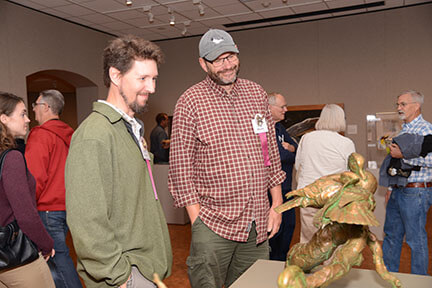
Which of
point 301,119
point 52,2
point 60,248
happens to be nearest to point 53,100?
point 60,248

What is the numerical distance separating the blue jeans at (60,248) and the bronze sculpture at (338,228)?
2.00 metres

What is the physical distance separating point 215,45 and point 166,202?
14.0 ft

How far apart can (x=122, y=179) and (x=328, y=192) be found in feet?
2.23

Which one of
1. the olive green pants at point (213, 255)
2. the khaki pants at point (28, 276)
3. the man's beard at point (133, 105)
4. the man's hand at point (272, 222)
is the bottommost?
the khaki pants at point (28, 276)

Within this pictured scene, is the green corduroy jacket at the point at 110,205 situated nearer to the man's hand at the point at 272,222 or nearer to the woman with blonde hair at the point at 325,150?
the man's hand at the point at 272,222

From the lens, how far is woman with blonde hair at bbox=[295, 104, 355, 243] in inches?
117

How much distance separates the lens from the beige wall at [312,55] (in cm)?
551

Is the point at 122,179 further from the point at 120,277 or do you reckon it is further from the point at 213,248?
the point at 213,248

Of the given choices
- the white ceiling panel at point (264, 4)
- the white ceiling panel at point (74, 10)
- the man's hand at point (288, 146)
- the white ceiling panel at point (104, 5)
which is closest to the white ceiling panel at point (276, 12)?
the white ceiling panel at point (264, 4)

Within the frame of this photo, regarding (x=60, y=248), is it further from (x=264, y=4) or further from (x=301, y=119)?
(x=301, y=119)

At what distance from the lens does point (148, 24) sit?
6.63 metres

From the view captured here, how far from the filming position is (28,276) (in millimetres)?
1870

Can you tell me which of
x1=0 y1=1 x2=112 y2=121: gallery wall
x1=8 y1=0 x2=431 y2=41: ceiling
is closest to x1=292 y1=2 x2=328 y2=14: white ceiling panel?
x1=8 y1=0 x2=431 y2=41: ceiling

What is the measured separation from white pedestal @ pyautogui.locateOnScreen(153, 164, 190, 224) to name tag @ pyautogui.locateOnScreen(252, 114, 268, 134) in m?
4.00
